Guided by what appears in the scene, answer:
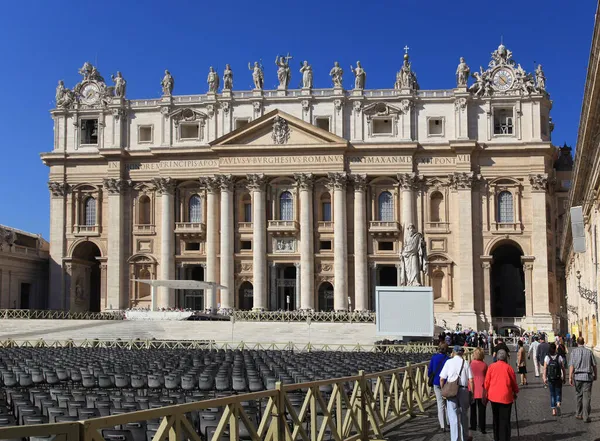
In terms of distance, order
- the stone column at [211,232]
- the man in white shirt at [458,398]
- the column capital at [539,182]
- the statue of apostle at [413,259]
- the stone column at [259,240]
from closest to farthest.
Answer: the man in white shirt at [458,398] < the statue of apostle at [413,259] < the column capital at [539,182] < the stone column at [259,240] < the stone column at [211,232]

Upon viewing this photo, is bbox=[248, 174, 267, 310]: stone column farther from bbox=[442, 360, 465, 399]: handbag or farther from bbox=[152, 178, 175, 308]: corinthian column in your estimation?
bbox=[442, 360, 465, 399]: handbag

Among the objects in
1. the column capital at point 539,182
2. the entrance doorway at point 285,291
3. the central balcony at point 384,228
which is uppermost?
the column capital at point 539,182

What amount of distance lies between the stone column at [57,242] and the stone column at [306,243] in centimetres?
2194

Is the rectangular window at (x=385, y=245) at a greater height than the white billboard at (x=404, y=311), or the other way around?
the rectangular window at (x=385, y=245)

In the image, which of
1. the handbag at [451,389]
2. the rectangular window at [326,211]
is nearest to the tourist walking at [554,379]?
the handbag at [451,389]

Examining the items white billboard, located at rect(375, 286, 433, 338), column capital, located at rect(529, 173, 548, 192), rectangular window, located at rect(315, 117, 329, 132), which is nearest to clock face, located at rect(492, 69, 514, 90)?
column capital, located at rect(529, 173, 548, 192)

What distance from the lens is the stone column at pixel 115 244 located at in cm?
7112

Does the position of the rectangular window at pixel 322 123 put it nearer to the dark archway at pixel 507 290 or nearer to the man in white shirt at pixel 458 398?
the dark archway at pixel 507 290

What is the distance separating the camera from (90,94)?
250ft

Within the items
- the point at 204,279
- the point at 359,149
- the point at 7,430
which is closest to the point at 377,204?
the point at 359,149

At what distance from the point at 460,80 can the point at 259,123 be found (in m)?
18.0

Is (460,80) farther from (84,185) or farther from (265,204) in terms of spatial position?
(84,185)

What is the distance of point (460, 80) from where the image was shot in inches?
2739

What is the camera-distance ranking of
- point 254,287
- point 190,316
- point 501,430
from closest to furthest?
point 501,430 → point 190,316 → point 254,287
